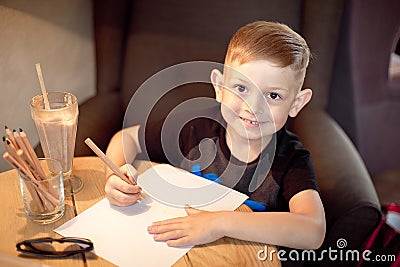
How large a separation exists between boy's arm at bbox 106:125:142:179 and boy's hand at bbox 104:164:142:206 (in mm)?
165

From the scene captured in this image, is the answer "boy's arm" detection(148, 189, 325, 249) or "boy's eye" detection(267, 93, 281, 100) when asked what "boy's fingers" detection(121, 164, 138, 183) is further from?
"boy's eye" detection(267, 93, 281, 100)

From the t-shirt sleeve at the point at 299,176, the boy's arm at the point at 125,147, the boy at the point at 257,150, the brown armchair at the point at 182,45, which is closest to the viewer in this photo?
the boy at the point at 257,150

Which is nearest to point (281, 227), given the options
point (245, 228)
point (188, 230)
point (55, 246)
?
point (245, 228)

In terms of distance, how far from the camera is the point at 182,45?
1584 mm

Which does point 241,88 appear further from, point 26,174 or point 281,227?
point 26,174

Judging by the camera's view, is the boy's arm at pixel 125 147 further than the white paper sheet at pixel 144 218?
Yes

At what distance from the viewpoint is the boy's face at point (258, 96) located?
1.00 m

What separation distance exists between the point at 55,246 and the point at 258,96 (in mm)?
470

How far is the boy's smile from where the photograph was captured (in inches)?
39.4

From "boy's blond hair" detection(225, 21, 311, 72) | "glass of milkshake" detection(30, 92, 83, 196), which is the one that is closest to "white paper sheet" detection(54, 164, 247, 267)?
"glass of milkshake" detection(30, 92, 83, 196)

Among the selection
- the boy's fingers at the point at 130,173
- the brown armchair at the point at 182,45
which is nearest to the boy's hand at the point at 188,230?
the boy's fingers at the point at 130,173

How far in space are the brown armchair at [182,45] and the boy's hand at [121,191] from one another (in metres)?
0.41

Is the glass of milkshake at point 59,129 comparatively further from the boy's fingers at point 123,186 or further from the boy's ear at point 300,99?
the boy's ear at point 300,99

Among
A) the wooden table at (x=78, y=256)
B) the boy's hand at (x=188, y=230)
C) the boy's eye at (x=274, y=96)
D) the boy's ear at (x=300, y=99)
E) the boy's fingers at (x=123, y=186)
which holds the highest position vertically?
the boy's eye at (x=274, y=96)
